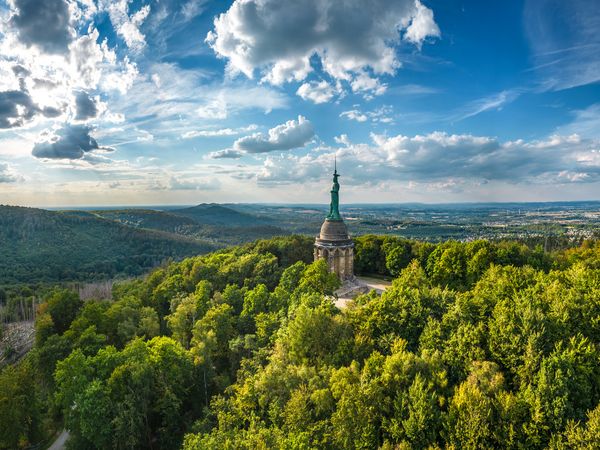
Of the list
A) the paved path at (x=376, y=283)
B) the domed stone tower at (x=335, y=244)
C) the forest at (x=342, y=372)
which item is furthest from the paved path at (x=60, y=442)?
the paved path at (x=376, y=283)

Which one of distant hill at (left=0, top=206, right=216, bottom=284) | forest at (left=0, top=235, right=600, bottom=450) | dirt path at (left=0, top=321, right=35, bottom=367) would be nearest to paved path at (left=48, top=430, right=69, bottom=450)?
forest at (left=0, top=235, right=600, bottom=450)

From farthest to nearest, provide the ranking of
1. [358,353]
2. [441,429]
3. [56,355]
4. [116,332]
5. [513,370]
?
[116,332] → [56,355] → [358,353] → [513,370] → [441,429]

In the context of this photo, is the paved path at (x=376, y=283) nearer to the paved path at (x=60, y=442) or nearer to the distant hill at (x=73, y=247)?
the paved path at (x=60, y=442)

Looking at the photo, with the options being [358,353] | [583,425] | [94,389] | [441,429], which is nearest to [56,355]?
[94,389]

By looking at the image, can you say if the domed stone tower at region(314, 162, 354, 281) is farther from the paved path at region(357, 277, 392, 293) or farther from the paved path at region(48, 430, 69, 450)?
the paved path at region(48, 430, 69, 450)

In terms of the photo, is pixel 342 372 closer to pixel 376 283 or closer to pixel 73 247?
pixel 376 283

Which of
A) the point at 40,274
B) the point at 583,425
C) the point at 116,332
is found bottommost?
the point at 40,274

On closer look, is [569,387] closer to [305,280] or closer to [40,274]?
[305,280]

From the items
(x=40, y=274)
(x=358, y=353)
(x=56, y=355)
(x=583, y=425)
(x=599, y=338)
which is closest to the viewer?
(x=583, y=425)
